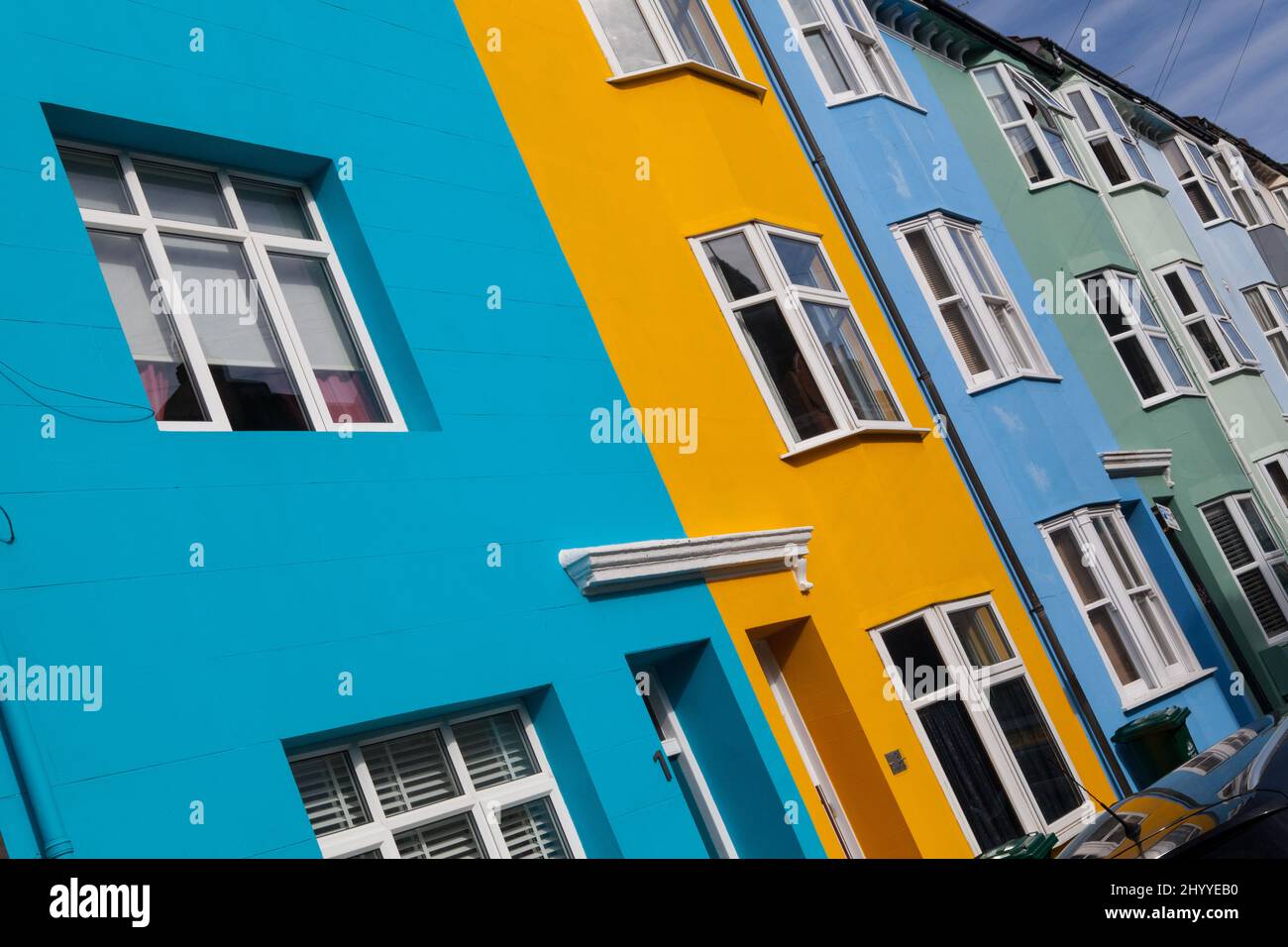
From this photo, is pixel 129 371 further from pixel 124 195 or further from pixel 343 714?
pixel 343 714

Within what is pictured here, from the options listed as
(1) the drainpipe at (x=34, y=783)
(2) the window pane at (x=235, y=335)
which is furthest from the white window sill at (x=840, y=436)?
(1) the drainpipe at (x=34, y=783)

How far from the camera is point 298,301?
7.83m

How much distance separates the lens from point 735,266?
35.9 feet

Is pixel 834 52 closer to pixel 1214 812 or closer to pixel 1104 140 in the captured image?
pixel 1104 140

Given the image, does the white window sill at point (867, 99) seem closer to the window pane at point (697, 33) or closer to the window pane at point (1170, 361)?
the window pane at point (697, 33)

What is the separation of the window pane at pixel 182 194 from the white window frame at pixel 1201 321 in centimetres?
1824

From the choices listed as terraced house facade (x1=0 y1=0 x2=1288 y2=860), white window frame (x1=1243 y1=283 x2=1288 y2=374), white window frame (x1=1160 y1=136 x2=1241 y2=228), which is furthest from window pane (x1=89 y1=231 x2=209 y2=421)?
white window frame (x1=1243 y1=283 x2=1288 y2=374)

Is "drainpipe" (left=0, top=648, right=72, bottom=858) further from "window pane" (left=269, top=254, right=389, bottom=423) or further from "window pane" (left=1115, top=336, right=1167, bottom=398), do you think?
"window pane" (left=1115, top=336, right=1167, bottom=398)

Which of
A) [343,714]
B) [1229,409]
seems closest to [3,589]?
[343,714]

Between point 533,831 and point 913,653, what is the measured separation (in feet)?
14.5

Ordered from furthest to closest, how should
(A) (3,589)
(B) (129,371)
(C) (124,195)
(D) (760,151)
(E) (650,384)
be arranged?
(D) (760,151) → (E) (650,384) → (C) (124,195) → (B) (129,371) → (A) (3,589)


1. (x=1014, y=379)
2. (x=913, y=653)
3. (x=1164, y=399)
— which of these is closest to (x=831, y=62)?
(x=1014, y=379)

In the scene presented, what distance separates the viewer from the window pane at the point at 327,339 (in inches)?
304
